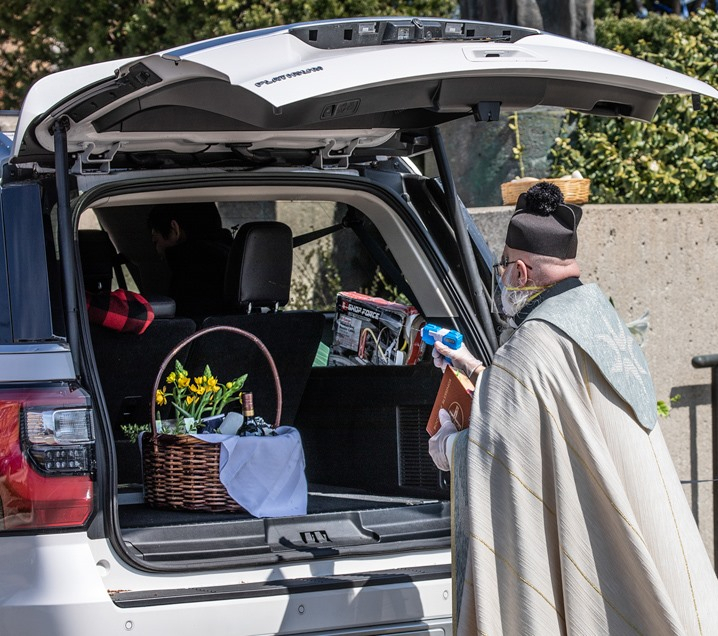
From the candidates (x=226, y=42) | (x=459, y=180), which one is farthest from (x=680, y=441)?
(x=226, y=42)

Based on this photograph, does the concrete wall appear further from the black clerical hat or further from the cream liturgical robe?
the cream liturgical robe

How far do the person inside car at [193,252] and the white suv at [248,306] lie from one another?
84 centimetres

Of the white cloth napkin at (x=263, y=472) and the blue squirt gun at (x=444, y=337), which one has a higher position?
the blue squirt gun at (x=444, y=337)

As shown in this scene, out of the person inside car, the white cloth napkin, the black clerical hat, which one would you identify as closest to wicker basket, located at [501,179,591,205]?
the person inside car

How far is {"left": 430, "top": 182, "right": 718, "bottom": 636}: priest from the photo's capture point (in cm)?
276

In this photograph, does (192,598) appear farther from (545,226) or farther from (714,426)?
(714,426)

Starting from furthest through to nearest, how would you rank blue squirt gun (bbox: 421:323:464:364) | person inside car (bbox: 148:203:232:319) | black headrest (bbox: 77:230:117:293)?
person inside car (bbox: 148:203:232:319) → black headrest (bbox: 77:230:117:293) → blue squirt gun (bbox: 421:323:464:364)

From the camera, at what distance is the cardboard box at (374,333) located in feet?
13.9

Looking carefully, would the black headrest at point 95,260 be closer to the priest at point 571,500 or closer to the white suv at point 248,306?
the white suv at point 248,306

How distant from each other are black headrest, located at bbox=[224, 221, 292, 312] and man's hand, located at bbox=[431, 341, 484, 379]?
3.74 feet

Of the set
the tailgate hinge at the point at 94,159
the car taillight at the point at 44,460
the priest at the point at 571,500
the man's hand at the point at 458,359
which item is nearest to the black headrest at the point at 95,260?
the tailgate hinge at the point at 94,159

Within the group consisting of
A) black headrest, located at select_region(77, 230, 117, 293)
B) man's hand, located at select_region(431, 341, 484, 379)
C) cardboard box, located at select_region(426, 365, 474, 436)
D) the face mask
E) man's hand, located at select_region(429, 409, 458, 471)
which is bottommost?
man's hand, located at select_region(429, 409, 458, 471)

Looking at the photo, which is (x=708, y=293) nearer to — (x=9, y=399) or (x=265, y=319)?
(x=265, y=319)

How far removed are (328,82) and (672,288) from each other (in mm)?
4236
